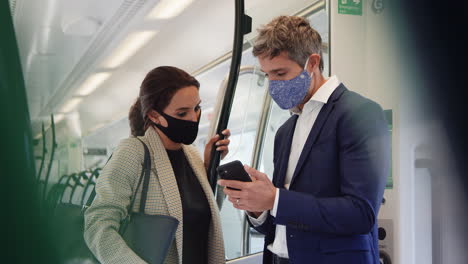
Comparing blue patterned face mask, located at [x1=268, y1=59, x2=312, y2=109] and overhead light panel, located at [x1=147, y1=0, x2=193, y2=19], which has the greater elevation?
overhead light panel, located at [x1=147, y1=0, x2=193, y2=19]

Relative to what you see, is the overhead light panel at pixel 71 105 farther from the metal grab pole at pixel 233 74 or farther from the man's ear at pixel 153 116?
the metal grab pole at pixel 233 74

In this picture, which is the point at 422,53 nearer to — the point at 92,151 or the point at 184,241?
the point at 92,151

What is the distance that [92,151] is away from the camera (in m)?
0.51

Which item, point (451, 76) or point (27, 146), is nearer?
point (27, 146)

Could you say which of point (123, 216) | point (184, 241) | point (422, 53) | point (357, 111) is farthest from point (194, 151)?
point (422, 53)

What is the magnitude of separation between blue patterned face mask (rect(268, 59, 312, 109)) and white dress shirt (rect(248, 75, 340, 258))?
0.14 feet

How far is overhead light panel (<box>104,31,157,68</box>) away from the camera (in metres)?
0.54

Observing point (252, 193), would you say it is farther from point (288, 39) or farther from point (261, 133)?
point (261, 133)

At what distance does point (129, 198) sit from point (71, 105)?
323 millimetres

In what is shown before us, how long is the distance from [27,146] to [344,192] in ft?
3.06

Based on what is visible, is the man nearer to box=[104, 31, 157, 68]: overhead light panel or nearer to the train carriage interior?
the train carriage interior

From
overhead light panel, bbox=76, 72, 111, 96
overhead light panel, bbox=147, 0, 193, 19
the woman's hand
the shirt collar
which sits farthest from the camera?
the woman's hand

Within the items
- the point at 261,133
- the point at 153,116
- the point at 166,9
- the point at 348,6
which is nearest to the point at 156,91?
the point at 153,116

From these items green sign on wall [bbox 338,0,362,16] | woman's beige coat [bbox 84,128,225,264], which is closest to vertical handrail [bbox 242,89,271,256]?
green sign on wall [bbox 338,0,362,16]
